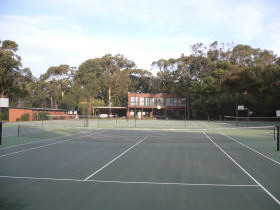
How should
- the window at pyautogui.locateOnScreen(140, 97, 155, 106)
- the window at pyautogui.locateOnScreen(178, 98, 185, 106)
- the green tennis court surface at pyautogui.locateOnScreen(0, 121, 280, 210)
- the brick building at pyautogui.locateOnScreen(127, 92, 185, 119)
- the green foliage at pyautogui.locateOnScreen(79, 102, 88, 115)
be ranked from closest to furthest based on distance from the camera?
the green tennis court surface at pyautogui.locateOnScreen(0, 121, 280, 210) < the green foliage at pyautogui.locateOnScreen(79, 102, 88, 115) < the window at pyautogui.locateOnScreen(178, 98, 185, 106) < the brick building at pyautogui.locateOnScreen(127, 92, 185, 119) < the window at pyautogui.locateOnScreen(140, 97, 155, 106)

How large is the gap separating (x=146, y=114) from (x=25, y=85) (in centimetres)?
3088

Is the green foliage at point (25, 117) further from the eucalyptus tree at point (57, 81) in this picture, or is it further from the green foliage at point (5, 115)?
the eucalyptus tree at point (57, 81)

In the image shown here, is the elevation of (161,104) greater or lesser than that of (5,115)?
greater

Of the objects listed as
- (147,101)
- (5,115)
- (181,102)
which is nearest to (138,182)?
(5,115)

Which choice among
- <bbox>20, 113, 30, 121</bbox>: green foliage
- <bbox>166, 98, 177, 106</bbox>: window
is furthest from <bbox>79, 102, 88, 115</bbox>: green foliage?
<bbox>166, 98, 177, 106</bbox>: window

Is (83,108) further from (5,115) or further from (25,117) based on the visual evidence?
(5,115)

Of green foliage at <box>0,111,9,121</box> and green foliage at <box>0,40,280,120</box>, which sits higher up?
green foliage at <box>0,40,280,120</box>

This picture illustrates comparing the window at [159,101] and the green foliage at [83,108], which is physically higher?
the window at [159,101]

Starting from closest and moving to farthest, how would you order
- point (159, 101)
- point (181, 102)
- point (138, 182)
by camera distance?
point (138, 182)
point (181, 102)
point (159, 101)

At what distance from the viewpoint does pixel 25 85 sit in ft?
178

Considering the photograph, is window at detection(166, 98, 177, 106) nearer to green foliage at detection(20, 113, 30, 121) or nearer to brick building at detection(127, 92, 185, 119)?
brick building at detection(127, 92, 185, 119)

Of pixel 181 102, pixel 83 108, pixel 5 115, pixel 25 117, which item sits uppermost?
pixel 181 102

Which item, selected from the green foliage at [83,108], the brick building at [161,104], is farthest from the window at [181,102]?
the green foliage at [83,108]

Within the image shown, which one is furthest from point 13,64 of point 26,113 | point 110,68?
point 110,68
